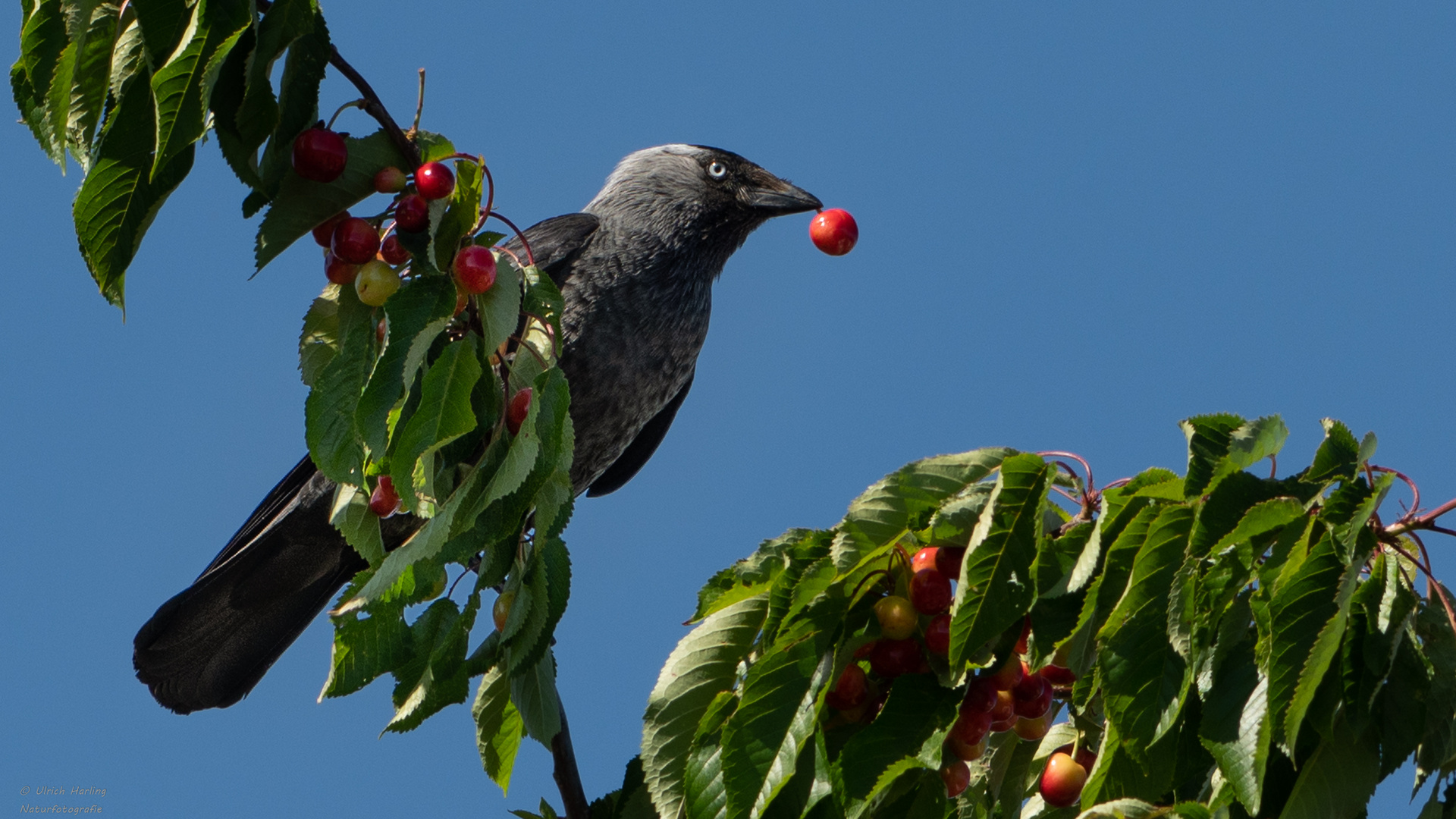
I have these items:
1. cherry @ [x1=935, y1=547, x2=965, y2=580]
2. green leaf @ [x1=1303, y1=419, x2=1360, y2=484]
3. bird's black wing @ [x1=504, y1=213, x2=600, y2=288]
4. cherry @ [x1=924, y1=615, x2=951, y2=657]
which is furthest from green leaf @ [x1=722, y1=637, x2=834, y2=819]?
bird's black wing @ [x1=504, y1=213, x2=600, y2=288]

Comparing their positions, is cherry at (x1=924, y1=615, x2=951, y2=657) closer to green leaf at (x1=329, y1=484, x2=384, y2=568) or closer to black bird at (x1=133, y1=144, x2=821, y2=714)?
green leaf at (x1=329, y1=484, x2=384, y2=568)

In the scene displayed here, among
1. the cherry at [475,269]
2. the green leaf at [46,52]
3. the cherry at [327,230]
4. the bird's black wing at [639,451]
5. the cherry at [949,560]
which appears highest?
the bird's black wing at [639,451]

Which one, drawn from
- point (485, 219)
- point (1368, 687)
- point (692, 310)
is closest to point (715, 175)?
point (692, 310)

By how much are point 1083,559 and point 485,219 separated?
1413 mm

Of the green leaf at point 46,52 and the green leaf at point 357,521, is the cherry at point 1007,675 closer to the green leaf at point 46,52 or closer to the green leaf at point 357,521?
the green leaf at point 357,521

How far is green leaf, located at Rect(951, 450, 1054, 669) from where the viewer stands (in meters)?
2.51

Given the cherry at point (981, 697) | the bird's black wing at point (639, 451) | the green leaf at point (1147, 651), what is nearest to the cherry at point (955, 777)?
the cherry at point (981, 697)

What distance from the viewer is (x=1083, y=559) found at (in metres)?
2.55

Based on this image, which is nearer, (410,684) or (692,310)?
(410,684)

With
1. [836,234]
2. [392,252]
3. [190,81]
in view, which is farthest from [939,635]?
[836,234]

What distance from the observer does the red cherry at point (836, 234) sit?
15.8 ft

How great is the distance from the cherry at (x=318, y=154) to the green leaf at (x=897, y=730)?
1568 millimetres

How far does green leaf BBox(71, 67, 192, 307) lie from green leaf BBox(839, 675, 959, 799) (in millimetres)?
1668

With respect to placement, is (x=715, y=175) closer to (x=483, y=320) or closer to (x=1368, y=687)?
(x=483, y=320)
